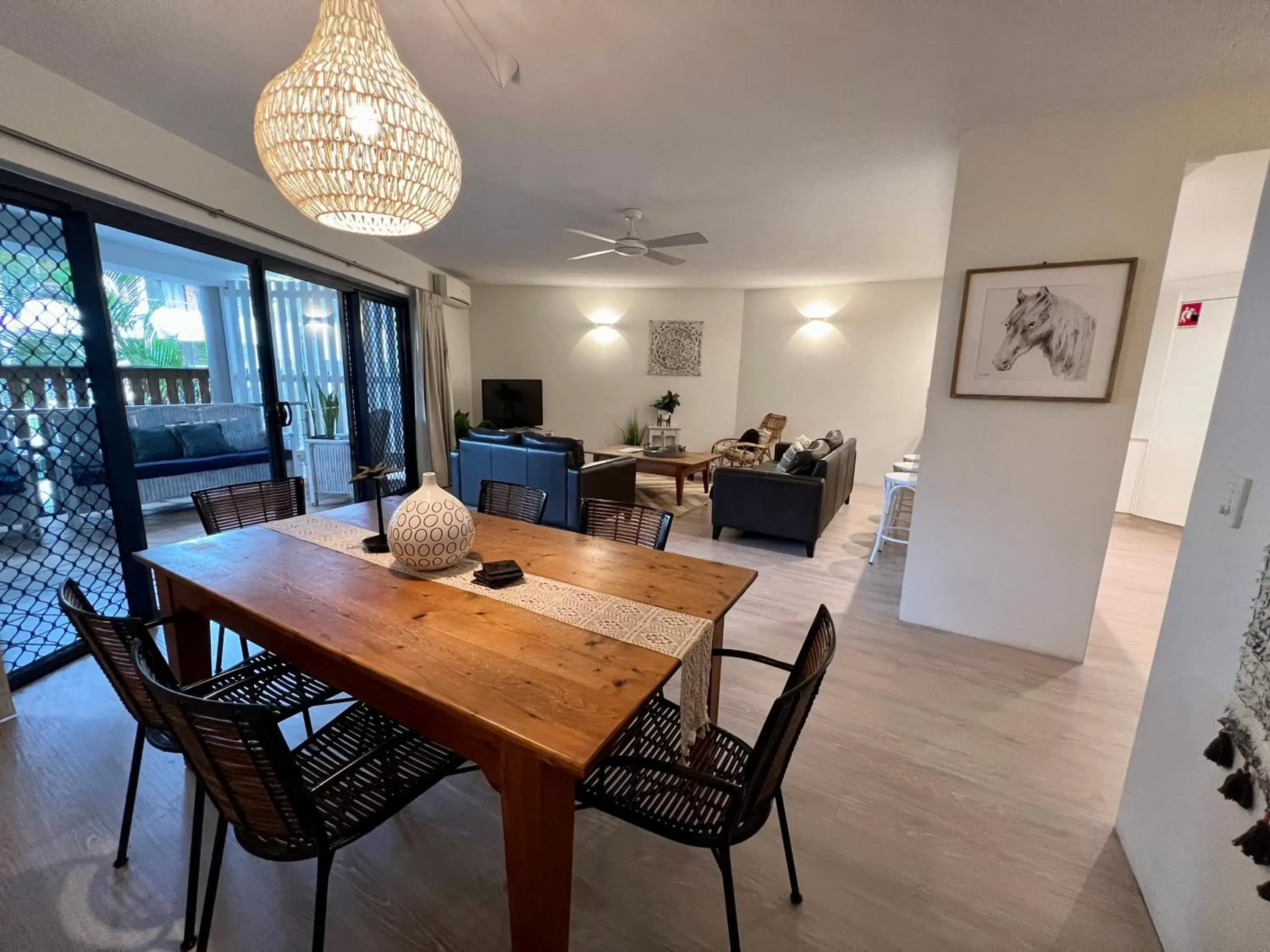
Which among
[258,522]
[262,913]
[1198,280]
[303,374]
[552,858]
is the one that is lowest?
[262,913]

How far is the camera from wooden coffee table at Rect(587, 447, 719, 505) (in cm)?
511

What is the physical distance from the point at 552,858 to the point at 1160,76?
3.23m

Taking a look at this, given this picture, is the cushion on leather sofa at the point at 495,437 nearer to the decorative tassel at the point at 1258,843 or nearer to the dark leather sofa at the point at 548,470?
the dark leather sofa at the point at 548,470

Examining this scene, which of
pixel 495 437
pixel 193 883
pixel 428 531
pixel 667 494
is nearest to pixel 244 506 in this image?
pixel 428 531

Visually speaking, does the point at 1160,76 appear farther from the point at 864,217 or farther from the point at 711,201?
the point at 711,201

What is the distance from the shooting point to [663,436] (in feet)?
22.7

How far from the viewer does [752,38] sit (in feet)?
5.85

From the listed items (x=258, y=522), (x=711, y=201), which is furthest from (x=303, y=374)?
(x=711, y=201)

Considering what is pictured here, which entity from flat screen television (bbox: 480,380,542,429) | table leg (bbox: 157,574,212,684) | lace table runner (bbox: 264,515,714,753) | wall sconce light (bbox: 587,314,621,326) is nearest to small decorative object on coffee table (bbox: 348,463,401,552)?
lace table runner (bbox: 264,515,714,753)

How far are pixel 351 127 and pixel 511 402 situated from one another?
5.75 metres

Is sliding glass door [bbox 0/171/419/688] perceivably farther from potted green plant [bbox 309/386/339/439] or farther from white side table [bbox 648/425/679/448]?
white side table [bbox 648/425/679/448]

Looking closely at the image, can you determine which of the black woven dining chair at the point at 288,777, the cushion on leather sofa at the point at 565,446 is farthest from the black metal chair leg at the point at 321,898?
the cushion on leather sofa at the point at 565,446

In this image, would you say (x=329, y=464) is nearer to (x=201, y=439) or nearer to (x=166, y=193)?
(x=201, y=439)

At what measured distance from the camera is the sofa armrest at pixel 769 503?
12.2 feet
